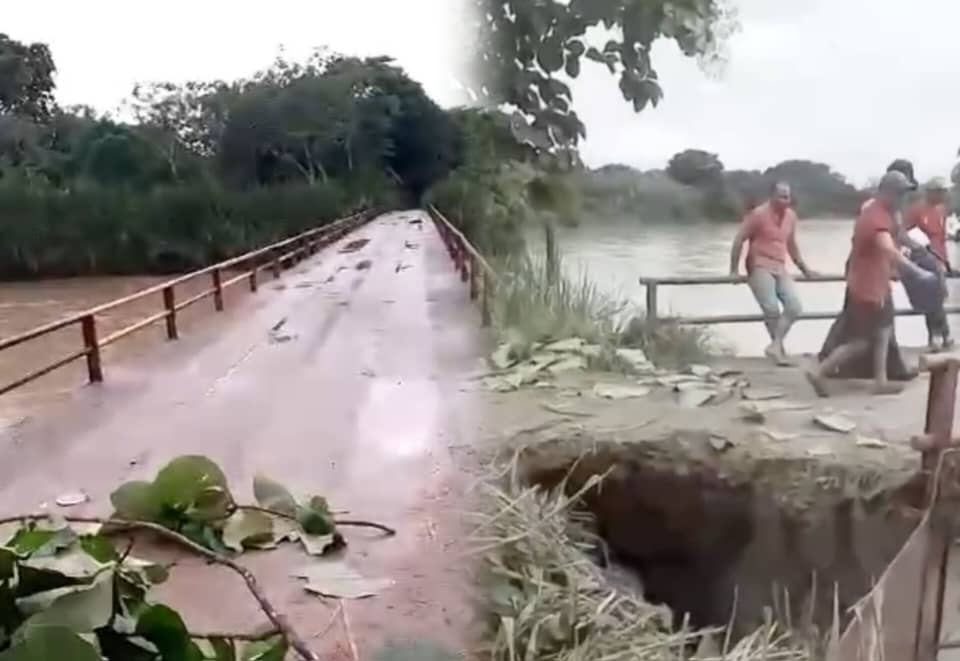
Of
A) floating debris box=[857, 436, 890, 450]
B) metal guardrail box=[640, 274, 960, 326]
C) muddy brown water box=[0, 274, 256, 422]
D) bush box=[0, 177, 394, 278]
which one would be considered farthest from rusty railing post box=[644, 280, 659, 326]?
muddy brown water box=[0, 274, 256, 422]

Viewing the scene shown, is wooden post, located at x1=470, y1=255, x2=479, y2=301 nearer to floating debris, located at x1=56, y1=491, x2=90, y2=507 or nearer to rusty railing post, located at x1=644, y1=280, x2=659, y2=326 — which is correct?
rusty railing post, located at x1=644, y1=280, x2=659, y2=326

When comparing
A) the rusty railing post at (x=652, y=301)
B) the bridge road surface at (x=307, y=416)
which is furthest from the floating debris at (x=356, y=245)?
the rusty railing post at (x=652, y=301)

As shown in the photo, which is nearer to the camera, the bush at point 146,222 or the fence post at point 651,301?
the fence post at point 651,301

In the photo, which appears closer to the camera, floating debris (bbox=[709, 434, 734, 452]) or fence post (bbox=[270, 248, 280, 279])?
floating debris (bbox=[709, 434, 734, 452])

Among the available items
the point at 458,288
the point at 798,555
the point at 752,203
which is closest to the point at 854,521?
the point at 798,555

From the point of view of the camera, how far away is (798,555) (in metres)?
0.50

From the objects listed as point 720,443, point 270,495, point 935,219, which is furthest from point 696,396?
point 270,495

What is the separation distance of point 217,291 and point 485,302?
0.23m

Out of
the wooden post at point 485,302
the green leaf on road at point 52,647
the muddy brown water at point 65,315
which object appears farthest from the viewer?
the muddy brown water at point 65,315

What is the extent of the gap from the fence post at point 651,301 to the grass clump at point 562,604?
0.27 ft

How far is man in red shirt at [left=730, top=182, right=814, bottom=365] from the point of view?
0.45m

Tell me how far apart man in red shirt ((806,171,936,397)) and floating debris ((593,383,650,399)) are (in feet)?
0.24

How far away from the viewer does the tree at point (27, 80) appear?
651 millimetres

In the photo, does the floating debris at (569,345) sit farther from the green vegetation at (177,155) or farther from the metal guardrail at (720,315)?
the green vegetation at (177,155)
